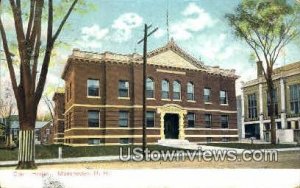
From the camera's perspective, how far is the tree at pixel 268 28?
55.4ft

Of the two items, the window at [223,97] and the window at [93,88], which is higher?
the window at [93,88]

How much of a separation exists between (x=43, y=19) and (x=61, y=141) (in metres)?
4.22

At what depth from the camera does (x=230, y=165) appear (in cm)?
1502

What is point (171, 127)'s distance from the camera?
61.1ft

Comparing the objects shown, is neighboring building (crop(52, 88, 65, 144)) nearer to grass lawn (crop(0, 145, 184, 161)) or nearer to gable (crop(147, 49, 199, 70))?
grass lawn (crop(0, 145, 184, 161))

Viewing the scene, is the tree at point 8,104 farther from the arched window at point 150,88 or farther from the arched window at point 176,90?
the arched window at point 176,90

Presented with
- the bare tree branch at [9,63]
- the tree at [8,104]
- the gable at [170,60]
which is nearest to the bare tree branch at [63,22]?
the bare tree branch at [9,63]

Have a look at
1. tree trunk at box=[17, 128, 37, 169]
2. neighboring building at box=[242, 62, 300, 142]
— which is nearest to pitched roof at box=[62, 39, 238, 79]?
neighboring building at box=[242, 62, 300, 142]

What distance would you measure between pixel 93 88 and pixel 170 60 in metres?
4.23

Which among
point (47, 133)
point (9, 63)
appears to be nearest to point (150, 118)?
point (47, 133)
